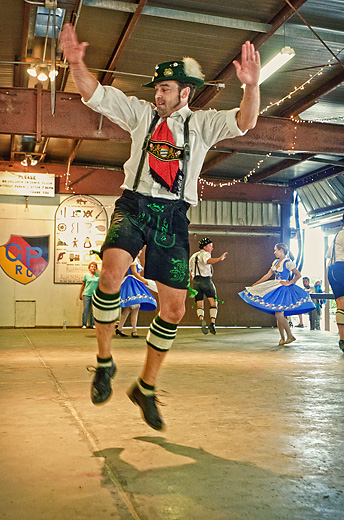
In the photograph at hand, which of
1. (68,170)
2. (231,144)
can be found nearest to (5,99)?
(231,144)

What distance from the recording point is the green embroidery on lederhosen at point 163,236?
2.79 meters

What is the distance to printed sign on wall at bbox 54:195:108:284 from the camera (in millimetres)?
13984

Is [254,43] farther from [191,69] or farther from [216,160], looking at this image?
[216,160]

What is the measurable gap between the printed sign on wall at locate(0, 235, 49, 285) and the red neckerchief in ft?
37.5

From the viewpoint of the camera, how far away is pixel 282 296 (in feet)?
29.1

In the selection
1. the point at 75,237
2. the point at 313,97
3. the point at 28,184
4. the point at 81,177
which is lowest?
the point at 75,237

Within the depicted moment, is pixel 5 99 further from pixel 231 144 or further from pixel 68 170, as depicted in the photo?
pixel 68 170

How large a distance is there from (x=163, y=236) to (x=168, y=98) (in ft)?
2.32

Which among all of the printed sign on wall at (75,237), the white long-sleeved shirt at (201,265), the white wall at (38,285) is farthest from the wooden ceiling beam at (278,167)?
the white wall at (38,285)

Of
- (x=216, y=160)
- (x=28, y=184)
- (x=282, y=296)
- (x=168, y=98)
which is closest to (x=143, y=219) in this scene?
(x=168, y=98)

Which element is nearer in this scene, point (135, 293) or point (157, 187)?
point (157, 187)

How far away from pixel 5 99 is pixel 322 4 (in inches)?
198

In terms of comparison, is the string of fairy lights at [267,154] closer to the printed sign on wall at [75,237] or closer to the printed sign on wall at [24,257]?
the printed sign on wall at [75,237]

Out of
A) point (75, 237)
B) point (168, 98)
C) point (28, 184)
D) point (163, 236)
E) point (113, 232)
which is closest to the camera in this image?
point (113, 232)
